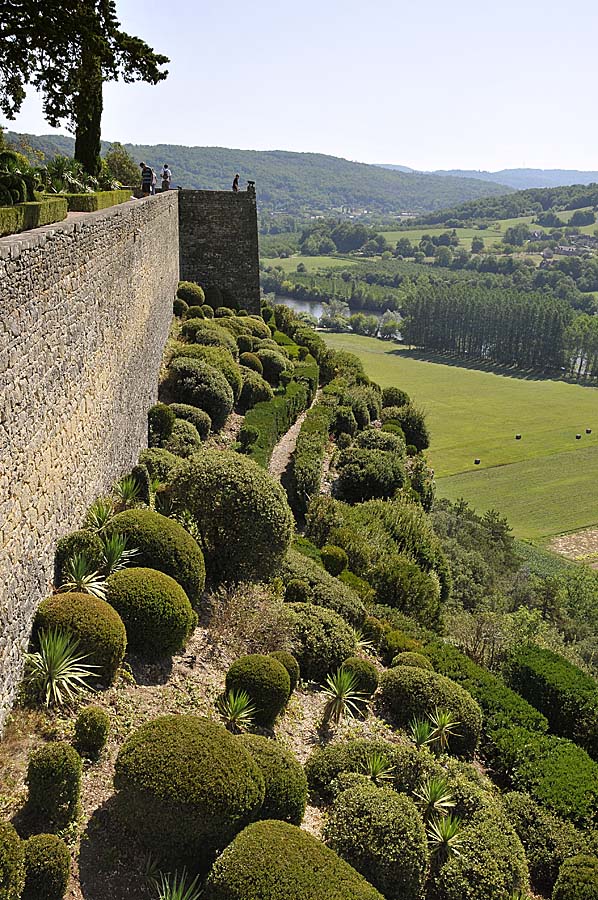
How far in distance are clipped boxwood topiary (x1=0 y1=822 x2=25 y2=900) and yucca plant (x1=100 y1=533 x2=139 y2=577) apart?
13.9ft

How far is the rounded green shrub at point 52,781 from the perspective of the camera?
6.36 m

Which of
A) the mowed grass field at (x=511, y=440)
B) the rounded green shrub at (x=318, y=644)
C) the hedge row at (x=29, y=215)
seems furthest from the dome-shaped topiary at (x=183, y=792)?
the mowed grass field at (x=511, y=440)

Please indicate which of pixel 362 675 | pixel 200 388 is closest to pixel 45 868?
pixel 362 675

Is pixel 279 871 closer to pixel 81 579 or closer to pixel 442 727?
pixel 81 579

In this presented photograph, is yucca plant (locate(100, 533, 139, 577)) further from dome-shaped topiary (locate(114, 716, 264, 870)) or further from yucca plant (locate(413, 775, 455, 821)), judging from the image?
yucca plant (locate(413, 775, 455, 821))

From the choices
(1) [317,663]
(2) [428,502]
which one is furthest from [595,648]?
(1) [317,663]

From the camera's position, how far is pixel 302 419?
29.1 meters

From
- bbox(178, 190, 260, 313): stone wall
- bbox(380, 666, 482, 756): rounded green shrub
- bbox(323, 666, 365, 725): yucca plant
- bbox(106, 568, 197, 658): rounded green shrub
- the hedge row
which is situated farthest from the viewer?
bbox(178, 190, 260, 313): stone wall

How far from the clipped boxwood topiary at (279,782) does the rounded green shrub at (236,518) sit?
4513 mm

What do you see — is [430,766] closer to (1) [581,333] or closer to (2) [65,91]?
(2) [65,91]

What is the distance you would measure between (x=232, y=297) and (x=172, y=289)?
6963 mm

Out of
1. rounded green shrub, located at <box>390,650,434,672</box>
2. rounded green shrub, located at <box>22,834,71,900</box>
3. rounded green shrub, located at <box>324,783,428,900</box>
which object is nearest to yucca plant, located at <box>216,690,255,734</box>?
rounded green shrub, located at <box>324,783,428,900</box>

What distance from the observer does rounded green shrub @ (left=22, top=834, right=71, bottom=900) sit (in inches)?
231

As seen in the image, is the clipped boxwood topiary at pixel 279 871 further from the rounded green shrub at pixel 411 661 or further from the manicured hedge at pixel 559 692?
the manicured hedge at pixel 559 692
